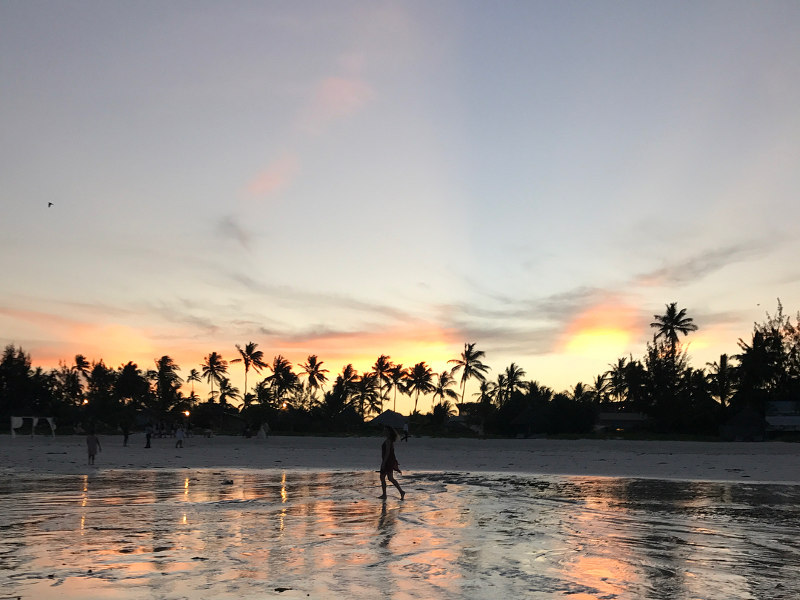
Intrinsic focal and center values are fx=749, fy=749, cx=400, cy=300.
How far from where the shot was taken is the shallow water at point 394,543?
8.52m

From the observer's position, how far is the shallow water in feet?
28.0

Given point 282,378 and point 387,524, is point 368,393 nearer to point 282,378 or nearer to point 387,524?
point 282,378

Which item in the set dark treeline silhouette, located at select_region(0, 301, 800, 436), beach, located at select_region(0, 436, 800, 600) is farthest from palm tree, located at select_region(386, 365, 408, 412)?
beach, located at select_region(0, 436, 800, 600)

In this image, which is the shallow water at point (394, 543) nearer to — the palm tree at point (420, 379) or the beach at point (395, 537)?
the beach at point (395, 537)

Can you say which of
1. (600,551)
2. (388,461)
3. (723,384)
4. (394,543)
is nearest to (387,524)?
(394,543)

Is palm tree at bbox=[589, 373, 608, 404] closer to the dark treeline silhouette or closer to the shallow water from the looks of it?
the dark treeline silhouette

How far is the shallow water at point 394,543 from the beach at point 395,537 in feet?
0.12

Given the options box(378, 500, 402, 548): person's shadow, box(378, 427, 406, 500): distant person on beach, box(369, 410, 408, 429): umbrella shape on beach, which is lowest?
box(378, 500, 402, 548): person's shadow

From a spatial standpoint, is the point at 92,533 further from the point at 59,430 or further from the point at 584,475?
the point at 59,430

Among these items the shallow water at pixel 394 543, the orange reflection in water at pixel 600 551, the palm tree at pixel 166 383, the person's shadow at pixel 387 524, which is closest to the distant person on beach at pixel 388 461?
the shallow water at pixel 394 543

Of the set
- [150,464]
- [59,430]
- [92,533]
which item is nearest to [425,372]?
[59,430]

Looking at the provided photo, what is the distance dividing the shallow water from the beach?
0.04 m

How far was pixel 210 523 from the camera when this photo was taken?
13680 millimetres

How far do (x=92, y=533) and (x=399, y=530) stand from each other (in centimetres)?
510
